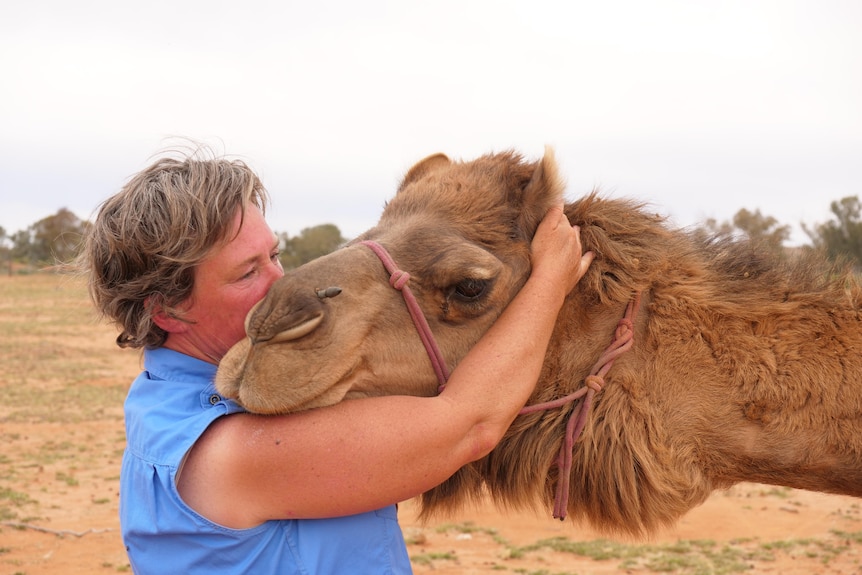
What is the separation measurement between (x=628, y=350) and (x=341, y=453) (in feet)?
3.80

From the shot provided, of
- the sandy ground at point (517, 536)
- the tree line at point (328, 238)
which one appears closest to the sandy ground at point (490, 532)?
the sandy ground at point (517, 536)

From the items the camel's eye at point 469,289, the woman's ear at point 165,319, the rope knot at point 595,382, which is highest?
the camel's eye at point 469,289

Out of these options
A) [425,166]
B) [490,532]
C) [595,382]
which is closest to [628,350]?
[595,382]

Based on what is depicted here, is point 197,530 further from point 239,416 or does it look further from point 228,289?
point 228,289

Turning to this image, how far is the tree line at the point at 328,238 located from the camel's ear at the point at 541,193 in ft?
2.36

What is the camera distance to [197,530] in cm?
214

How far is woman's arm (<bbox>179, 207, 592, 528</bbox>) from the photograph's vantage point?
7.03ft

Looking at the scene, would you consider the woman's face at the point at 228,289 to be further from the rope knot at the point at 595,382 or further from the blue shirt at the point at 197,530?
the rope knot at the point at 595,382

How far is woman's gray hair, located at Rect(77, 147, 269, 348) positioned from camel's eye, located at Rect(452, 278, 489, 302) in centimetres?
73

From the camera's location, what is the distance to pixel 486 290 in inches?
105

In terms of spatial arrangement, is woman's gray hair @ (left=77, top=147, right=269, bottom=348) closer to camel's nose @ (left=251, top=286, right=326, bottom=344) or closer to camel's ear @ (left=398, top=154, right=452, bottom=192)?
camel's nose @ (left=251, top=286, right=326, bottom=344)

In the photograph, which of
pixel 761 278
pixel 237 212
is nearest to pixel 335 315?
pixel 237 212

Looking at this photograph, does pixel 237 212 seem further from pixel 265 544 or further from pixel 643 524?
pixel 643 524

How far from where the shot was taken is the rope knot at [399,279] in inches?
101
